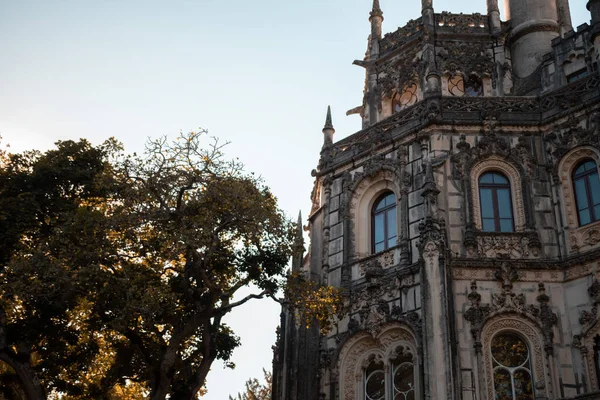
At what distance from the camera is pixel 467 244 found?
22.0 metres

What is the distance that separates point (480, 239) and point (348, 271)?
4.07m

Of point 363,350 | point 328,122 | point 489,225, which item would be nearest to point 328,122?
point 328,122

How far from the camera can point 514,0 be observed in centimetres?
2966

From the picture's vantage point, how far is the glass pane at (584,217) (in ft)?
71.3

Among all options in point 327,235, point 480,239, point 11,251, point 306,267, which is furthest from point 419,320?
point 11,251

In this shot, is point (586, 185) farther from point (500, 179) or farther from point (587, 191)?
point (500, 179)

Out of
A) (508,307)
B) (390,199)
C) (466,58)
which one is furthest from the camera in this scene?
(466,58)

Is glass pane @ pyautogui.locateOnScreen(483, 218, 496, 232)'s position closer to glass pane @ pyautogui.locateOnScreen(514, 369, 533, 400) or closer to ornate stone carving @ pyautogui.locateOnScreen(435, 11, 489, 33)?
glass pane @ pyautogui.locateOnScreen(514, 369, 533, 400)

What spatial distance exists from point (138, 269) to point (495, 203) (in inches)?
410

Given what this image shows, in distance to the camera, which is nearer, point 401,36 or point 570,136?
point 570,136

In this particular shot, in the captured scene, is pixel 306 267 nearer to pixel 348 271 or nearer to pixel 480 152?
pixel 348 271

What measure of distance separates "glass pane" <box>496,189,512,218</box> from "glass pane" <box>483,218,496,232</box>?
0.37 metres

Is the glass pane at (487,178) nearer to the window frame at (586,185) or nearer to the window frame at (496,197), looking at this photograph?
the window frame at (496,197)

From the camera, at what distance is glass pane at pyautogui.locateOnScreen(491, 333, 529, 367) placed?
20.5 metres
